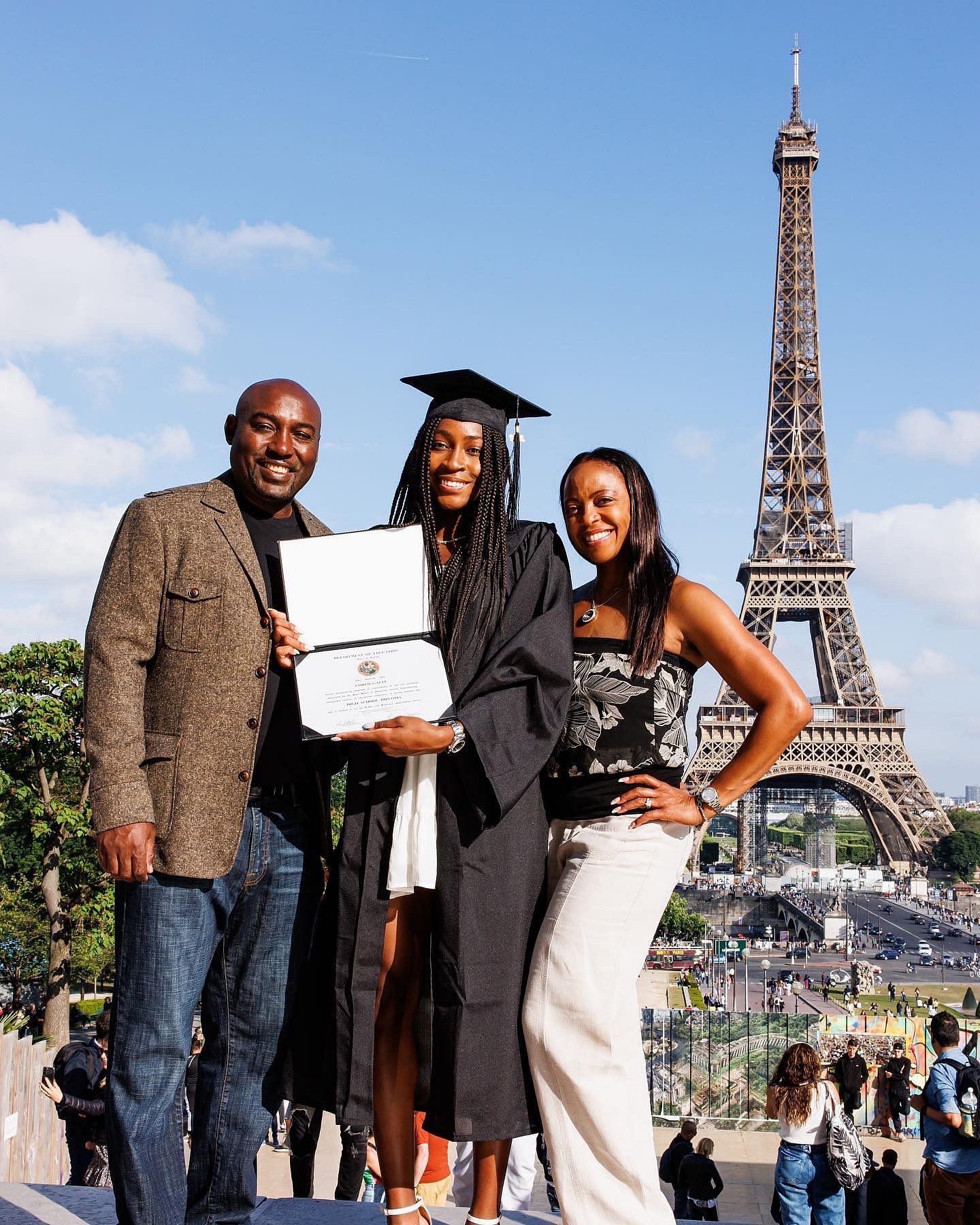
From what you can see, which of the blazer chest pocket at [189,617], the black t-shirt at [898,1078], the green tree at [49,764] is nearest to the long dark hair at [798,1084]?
the blazer chest pocket at [189,617]

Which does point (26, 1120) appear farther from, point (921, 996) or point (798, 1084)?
point (921, 996)

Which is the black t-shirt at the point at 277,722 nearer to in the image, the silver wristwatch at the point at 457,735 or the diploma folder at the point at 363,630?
the diploma folder at the point at 363,630

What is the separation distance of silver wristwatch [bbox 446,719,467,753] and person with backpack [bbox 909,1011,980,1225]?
448 centimetres

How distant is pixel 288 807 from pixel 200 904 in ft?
1.15

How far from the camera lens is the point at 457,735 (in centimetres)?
289

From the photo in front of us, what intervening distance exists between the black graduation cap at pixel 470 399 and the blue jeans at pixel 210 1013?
1.21 metres

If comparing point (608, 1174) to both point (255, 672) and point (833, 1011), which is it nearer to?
point (255, 672)

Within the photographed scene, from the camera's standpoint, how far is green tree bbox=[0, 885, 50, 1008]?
77.9 ft

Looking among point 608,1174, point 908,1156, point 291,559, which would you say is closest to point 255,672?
point 291,559

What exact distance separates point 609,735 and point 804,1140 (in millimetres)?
4267

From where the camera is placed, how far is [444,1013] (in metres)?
2.94

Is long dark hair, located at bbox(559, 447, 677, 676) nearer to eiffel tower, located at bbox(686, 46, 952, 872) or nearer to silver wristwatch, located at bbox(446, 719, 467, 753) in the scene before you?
silver wristwatch, located at bbox(446, 719, 467, 753)

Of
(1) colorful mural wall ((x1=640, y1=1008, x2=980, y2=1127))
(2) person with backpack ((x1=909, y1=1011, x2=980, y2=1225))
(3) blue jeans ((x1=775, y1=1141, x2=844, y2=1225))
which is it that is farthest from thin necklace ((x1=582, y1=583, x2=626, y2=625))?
(1) colorful mural wall ((x1=640, y1=1008, x2=980, y2=1127))

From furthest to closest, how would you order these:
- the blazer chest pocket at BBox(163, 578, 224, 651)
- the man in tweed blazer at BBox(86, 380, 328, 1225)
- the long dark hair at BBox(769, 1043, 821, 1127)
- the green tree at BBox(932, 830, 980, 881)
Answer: the green tree at BBox(932, 830, 980, 881), the long dark hair at BBox(769, 1043, 821, 1127), the blazer chest pocket at BBox(163, 578, 224, 651), the man in tweed blazer at BBox(86, 380, 328, 1225)
